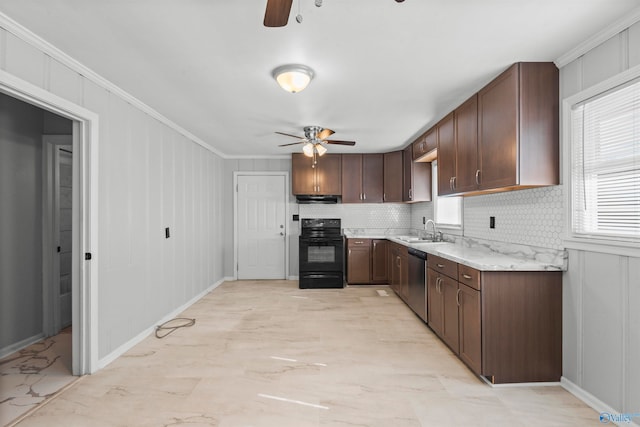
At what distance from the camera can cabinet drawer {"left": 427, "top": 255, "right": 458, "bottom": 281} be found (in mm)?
2701

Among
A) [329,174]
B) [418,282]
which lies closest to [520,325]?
[418,282]

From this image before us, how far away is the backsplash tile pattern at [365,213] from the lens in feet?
19.5

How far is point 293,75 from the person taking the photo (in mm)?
2312

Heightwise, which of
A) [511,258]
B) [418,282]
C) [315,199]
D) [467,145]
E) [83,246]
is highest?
[467,145]

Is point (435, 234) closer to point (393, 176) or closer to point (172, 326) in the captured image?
point (393, 176)

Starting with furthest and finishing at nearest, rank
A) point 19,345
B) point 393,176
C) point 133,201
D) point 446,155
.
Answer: point 393,176 → point 446,155 → point 133,201 → point 19,345

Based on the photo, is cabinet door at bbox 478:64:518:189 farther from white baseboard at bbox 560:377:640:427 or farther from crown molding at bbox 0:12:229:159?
crown molding at bbox 0:12:229:159

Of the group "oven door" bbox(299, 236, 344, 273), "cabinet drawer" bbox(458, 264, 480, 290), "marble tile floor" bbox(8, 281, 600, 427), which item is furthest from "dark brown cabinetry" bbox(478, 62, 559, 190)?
"oven door" bbox(299, 236, 344, 273)

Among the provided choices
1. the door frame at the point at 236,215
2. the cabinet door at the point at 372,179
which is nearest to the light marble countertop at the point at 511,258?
the cabinet door at the point at 372,179

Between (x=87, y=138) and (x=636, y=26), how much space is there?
3.70 metres

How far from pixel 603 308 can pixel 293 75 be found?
256cm

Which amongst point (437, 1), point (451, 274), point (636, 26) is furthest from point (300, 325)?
point (636, 26)

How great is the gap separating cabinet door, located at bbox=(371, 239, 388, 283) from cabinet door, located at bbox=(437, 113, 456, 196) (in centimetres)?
202

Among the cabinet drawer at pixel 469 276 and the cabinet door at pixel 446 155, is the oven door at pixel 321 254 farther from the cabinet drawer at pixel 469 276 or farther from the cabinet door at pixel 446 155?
the cabinet drawer at pixel 469 276
